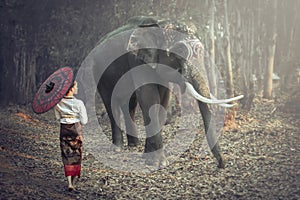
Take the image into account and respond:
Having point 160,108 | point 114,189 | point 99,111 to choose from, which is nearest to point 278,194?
point 114,189

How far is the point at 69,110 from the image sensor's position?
4855 millimetres

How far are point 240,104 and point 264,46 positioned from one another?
262cm

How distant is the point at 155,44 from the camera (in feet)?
19.9

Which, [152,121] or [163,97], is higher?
[163,97]

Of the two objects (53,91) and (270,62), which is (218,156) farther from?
(270,62)

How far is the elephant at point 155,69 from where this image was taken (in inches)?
225

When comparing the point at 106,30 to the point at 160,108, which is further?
the point at 106,30

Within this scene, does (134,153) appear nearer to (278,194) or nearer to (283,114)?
(278,194)

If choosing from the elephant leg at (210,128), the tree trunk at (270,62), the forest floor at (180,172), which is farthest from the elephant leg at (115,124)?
the tree trunk at (270,62)

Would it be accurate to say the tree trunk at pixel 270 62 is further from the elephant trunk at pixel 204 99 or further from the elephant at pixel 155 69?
the elephant trunk at pixel 204 99

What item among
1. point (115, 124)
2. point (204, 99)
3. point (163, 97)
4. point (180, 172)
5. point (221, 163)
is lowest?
point (180, 172)

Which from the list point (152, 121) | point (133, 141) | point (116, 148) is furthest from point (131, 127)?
point (152, 121)

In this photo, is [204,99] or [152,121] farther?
[152,121]

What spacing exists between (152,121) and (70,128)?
1677mm
